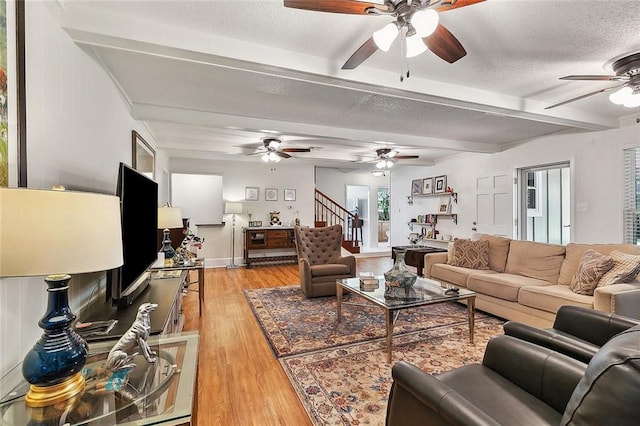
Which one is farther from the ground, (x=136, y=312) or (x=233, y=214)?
(x=233, y=214)

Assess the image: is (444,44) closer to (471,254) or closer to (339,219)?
(471,254)

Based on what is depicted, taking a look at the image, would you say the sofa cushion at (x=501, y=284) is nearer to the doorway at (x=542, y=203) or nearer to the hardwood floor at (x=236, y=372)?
the doorway at (x=542, y=203)

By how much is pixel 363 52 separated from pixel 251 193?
552cm

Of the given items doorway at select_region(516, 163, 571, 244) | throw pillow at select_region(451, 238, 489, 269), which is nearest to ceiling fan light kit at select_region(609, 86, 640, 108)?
throw pillow at select_region(451, 238, 489, 269)

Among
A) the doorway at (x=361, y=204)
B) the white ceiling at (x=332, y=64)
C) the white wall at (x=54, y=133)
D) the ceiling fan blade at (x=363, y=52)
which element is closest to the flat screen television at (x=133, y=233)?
the white wall at (x=54, y=133)

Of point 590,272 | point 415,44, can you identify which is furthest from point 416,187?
point 415,44

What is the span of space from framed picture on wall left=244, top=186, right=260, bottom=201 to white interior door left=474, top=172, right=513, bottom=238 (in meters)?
4.87

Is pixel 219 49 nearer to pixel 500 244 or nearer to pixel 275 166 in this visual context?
pixel 500 244

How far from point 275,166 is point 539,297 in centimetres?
573

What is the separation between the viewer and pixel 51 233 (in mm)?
882

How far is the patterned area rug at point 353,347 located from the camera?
6.33 ft

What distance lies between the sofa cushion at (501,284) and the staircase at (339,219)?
470 centimetres

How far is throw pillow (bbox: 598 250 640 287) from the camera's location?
2619 mm

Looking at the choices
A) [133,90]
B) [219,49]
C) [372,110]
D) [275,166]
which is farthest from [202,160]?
[219,49]
